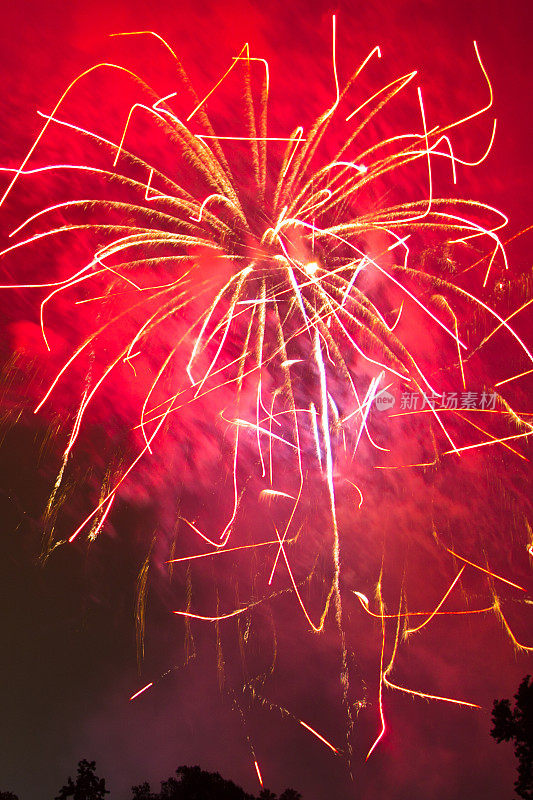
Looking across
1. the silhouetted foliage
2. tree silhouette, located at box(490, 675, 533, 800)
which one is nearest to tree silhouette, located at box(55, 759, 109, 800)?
the silhouetted foliage

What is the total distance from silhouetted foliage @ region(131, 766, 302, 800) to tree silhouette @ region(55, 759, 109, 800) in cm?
25

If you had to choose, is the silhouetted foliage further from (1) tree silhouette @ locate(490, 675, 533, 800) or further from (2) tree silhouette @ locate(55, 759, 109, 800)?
(1) tree silhouette @ locate(490, 675, 533, 800)

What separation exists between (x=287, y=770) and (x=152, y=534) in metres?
1.93

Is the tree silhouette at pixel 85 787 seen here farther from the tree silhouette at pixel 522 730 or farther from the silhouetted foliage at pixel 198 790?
the tree silhouette at pixel 522 730

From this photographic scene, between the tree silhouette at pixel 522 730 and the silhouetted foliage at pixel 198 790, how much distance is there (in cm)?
140

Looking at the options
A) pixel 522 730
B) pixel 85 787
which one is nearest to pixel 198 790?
pixel 85 787

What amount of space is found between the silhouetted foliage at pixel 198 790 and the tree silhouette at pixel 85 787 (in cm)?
25

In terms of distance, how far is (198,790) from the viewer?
3443mm

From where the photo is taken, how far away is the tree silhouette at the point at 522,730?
2627 millimetres

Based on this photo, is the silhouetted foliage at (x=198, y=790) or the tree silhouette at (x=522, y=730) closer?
the tree silhouette at (x=522, y=730)

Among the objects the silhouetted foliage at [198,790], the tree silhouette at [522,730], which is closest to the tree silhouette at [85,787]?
the silhouetted foliage at [198,790]

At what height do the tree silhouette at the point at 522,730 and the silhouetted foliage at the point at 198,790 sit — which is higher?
the tree silhouette at the point at 522,730

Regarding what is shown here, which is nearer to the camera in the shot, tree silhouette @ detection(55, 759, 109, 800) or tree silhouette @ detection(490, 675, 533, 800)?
tree silhouette @ detection(490, 675, 533, 800)

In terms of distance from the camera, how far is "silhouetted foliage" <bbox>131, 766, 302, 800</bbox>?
11.2ft
